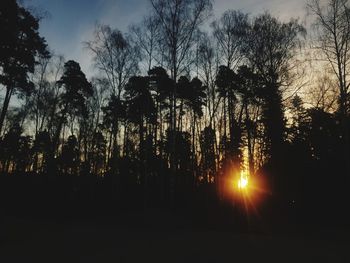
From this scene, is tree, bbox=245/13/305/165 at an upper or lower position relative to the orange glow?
upper

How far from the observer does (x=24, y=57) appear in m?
14.2

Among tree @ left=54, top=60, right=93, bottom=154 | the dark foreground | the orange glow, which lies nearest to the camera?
the dark foreground

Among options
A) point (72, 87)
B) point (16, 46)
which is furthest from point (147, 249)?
point (72, 87)

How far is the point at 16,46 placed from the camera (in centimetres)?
1353

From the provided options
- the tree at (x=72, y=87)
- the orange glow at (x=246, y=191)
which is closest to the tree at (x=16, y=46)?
the tree at (x=72, y=87)

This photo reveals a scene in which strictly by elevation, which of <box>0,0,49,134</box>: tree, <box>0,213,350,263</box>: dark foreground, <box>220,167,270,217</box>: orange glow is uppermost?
<box>0,0,49,134</box>: tree

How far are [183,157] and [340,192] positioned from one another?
17.8 metres

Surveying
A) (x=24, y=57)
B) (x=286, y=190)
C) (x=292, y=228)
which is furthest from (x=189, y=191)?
(x=24, y=57)

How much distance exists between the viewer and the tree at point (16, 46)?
12.8 m

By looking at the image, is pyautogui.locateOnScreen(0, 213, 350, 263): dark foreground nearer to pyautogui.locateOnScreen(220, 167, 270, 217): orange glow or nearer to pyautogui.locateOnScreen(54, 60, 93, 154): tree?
pyautogui.locateOnScreen(220, 167, 270, 217): orange glow

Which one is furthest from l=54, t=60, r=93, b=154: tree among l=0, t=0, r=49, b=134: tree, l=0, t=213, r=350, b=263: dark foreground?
l=0, t=213, r=350, b=263: dark foreground

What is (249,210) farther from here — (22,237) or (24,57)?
(24,57)

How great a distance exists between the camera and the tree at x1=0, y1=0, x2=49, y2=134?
42.1ft

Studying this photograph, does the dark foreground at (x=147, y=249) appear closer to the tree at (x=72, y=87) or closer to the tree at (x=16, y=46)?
the tree at (x=16, y=46)
